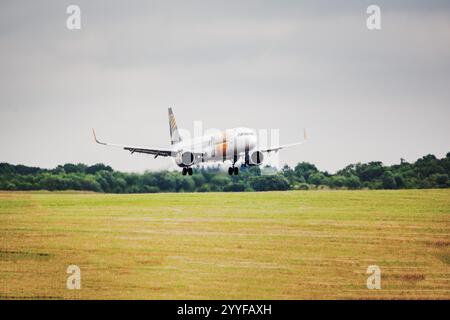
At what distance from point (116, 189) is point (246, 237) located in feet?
121

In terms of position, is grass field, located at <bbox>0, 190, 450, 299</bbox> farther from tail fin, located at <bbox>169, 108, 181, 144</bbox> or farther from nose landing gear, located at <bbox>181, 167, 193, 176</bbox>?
tail fin, located at <bbox>169, 108, 181, 144</bbox>

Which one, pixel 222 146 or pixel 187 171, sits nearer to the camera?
pixel 222 146

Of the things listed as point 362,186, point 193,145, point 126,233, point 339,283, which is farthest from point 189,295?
point 362,186

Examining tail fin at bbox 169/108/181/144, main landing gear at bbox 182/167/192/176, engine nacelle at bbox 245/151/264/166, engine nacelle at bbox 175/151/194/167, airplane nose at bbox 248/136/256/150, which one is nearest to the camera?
engine nacelle at bbox 175/151/194/167

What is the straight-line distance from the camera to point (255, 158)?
104 m

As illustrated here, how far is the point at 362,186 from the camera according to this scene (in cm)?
12025

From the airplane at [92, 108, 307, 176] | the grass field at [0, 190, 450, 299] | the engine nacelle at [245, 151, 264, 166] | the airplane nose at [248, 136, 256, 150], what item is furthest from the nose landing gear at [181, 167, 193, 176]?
the grass field at [0, 190, 450, 299]

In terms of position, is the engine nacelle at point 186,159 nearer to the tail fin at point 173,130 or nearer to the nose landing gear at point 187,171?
the nose landing gear at point 187,171

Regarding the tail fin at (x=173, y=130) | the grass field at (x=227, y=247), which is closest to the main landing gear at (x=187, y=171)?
the grass field at (x=227, y=247)

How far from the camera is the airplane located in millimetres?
101875

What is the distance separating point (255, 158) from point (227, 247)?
35713 mm

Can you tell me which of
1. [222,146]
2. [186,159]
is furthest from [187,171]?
[222,146]

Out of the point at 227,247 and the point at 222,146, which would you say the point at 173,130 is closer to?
the point at 222,146

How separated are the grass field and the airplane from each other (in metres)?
6.66
